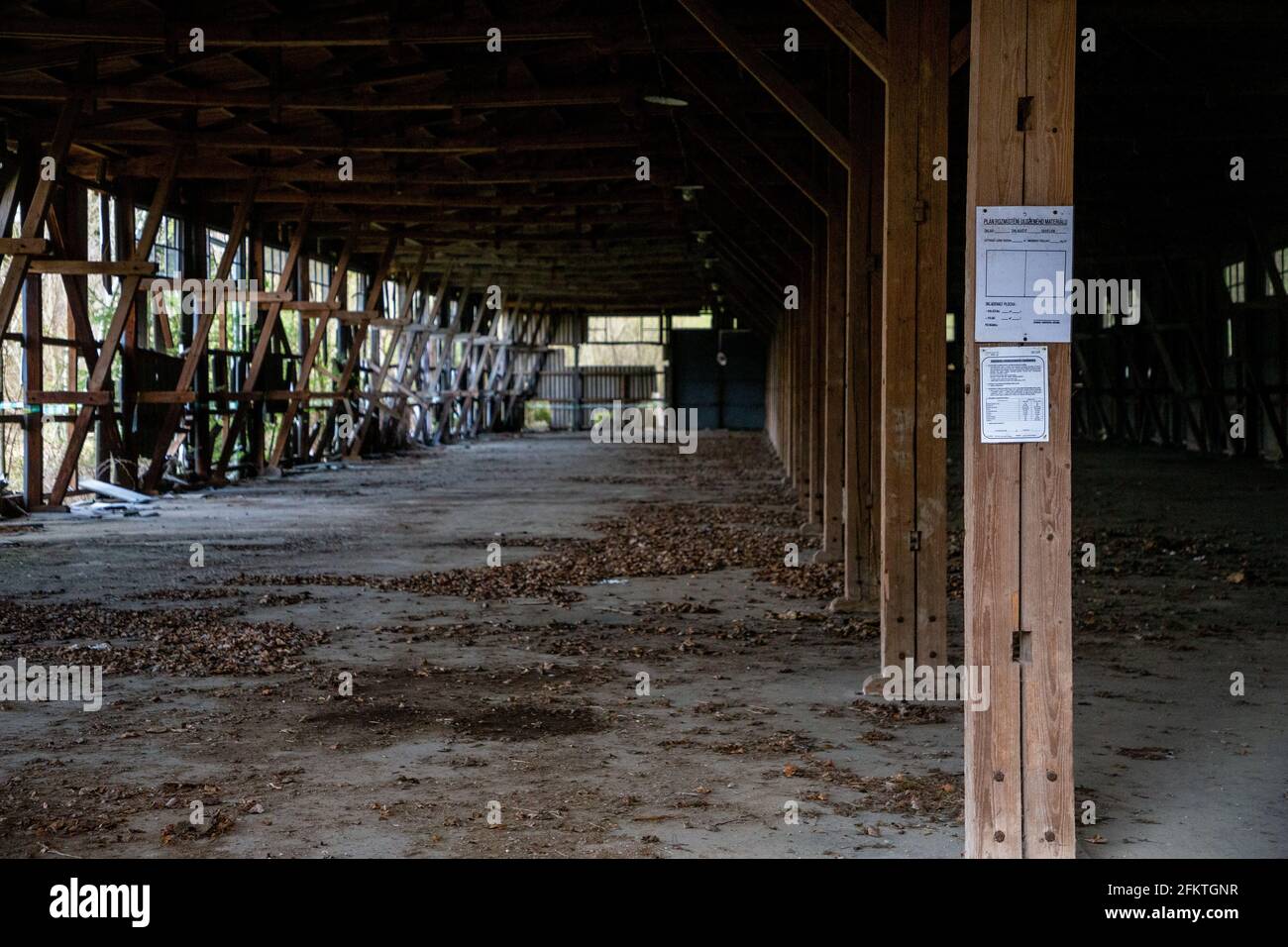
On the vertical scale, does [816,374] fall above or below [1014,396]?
above

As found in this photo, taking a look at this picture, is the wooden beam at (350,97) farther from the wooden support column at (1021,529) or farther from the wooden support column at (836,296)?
the wooden support column at (1021,529)

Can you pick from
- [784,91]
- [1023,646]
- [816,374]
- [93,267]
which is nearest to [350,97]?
[93,267]

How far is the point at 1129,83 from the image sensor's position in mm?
13453

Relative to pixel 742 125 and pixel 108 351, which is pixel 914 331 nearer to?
pixel 742 125

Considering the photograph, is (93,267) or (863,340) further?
(93,267)

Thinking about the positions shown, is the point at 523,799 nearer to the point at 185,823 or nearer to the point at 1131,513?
the point at 185,823

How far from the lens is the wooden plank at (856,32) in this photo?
641 cm

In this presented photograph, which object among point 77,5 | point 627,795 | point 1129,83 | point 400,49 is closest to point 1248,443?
point 1129,83

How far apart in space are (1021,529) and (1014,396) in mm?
406

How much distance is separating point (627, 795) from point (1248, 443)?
22886 mm

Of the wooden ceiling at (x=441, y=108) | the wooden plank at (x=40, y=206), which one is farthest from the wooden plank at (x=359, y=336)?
the wooden plank at (x=40, y=206)

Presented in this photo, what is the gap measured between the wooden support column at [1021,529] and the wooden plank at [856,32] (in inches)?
99.1

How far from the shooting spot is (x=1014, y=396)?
13.1 ft

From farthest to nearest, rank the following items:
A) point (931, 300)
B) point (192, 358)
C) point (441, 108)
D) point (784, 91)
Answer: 1. point (192, 358)
2. point (441, 108)
3. point (784, 91)
4. point (931, 300)
